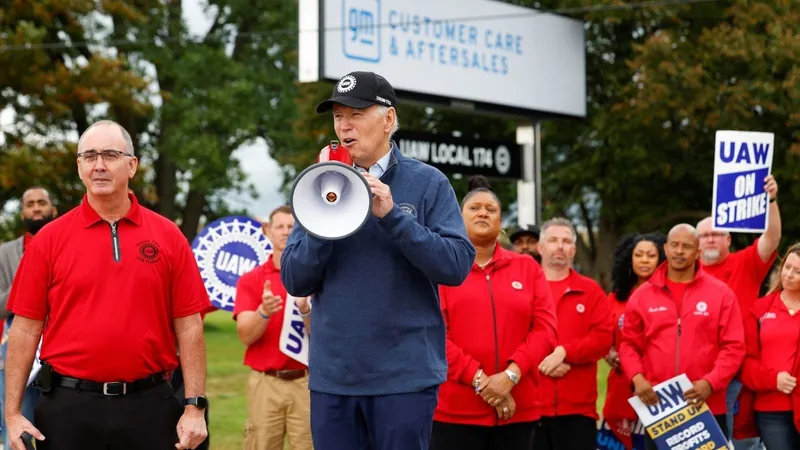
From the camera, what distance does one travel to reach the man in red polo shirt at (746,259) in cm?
Result: 905

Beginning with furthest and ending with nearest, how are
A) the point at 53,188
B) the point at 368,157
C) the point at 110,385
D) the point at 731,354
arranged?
the point at 53,188 → the point at 731,354 → the point at 110,385 → the point at 368,157

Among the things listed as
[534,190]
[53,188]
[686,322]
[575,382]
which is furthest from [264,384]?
[53,188]

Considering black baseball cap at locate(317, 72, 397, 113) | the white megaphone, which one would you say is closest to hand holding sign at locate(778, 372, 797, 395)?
black baseball cap at locate(317, 72, 397, 113)

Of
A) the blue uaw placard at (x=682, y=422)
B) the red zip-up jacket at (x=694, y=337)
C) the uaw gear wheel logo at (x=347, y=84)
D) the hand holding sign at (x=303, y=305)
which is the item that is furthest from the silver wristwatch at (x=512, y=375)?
the uaw gear wheel logo at (x=347, y=84)

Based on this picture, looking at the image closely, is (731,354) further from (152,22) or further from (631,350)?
(152,22)

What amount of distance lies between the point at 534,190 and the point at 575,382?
8608 millimetres

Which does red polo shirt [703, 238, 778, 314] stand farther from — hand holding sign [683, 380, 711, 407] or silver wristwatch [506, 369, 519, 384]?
silver wristwatch [506, 369, 519, 384]

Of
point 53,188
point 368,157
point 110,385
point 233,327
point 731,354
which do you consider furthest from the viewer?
point 233,327

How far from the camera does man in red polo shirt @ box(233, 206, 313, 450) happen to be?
8.05m

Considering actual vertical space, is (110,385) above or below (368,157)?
below

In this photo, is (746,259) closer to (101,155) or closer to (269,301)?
(269,301)

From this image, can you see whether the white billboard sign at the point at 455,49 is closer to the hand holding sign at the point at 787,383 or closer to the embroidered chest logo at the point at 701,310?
the embroidered chest logo at the point at 701,310

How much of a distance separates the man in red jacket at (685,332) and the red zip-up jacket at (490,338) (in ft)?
4.85

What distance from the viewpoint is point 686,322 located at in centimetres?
813
